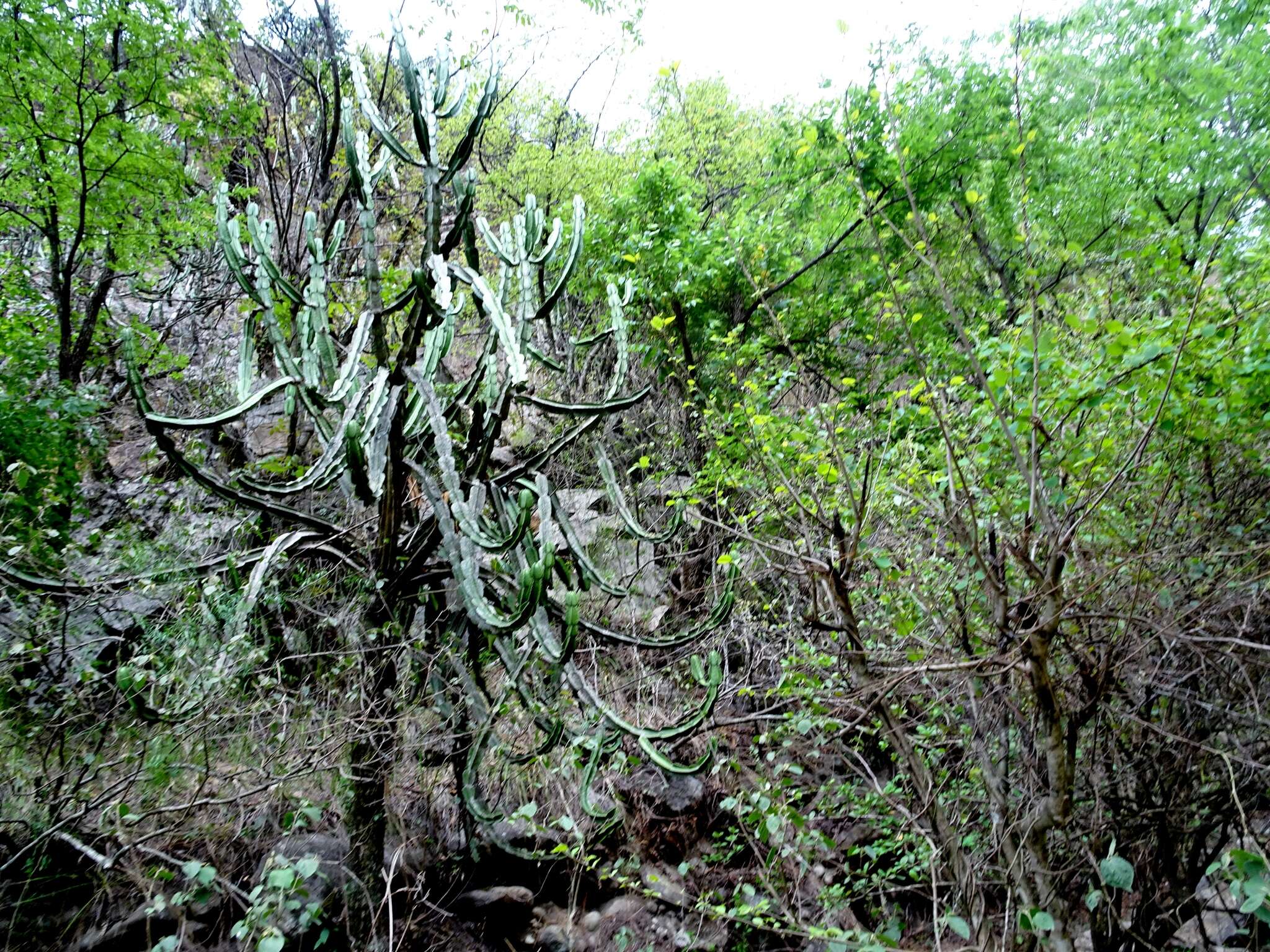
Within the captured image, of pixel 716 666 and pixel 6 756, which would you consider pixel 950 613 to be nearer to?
pixel 716 666

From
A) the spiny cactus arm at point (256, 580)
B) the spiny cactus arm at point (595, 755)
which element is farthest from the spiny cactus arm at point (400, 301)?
the spiny cactus arm at point (595, 755)

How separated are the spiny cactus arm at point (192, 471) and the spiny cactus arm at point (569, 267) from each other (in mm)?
1412

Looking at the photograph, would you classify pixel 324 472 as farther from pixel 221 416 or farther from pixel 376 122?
pixel 376 122

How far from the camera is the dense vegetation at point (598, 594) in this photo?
2832 mm

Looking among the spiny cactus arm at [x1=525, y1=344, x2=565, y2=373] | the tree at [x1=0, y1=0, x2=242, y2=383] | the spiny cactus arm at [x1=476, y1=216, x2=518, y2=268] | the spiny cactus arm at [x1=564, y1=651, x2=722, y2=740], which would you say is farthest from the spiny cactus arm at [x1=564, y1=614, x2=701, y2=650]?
the tree at [x1=0, y1=0, x2=242, y2=383]

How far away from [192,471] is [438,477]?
3.96 feet

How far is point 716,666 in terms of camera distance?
3270 mm

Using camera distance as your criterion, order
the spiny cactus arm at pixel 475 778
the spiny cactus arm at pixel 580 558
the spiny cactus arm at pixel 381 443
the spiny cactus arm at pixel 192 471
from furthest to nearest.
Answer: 1. the spiny cactus arm at pixel 580 558
2. the spiny cactus arm at pixel 475 778
3. the spiny cactus arm at pixel 381 443
4. the spiny cactus arm at pixel 192 471

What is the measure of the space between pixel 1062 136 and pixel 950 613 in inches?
270

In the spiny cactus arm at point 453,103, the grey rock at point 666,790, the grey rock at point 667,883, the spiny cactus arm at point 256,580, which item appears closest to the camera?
the spiny cactus arm at point 256,580

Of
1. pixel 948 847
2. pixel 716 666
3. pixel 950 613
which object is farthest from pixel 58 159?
pixel 948 847

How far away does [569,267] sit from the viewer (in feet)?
13.4

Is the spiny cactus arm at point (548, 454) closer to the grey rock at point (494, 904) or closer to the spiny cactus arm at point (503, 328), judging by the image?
the spiny cactus arm at point (503, 328)

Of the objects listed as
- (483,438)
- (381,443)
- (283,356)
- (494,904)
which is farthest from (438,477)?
(494,904)
